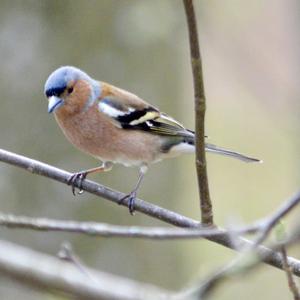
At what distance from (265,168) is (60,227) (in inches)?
296

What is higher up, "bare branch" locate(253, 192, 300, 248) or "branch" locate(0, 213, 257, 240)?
"branch" locate(0, 213, 257, 240)

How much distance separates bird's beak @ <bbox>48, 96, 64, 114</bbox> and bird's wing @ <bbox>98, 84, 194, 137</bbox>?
231 mm

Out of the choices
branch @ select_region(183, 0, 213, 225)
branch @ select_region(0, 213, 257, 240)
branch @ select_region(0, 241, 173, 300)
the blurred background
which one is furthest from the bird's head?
branch @ select_region(0, 241, 173, 300)

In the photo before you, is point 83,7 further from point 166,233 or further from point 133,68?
point 166,233

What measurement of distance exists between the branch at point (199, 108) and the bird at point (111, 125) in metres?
1.25

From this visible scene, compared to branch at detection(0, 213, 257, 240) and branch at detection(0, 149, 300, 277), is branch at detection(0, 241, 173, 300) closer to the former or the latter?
branch at detection(0, 213, 257, 240)

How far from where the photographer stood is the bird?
333 cm

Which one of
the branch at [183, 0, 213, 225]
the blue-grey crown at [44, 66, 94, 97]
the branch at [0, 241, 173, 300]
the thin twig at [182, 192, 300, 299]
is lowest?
the branch at [0, 241, 173, 300]

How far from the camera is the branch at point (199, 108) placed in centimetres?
156

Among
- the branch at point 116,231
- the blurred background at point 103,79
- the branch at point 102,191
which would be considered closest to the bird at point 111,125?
the blurred background at point 103,79

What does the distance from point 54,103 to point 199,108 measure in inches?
62.0

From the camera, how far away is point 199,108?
180 centimetres

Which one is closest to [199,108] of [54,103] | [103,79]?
[54,103]

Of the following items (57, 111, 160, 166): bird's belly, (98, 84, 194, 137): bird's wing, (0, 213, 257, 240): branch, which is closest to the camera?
(0, 213, 257, 240): branch
